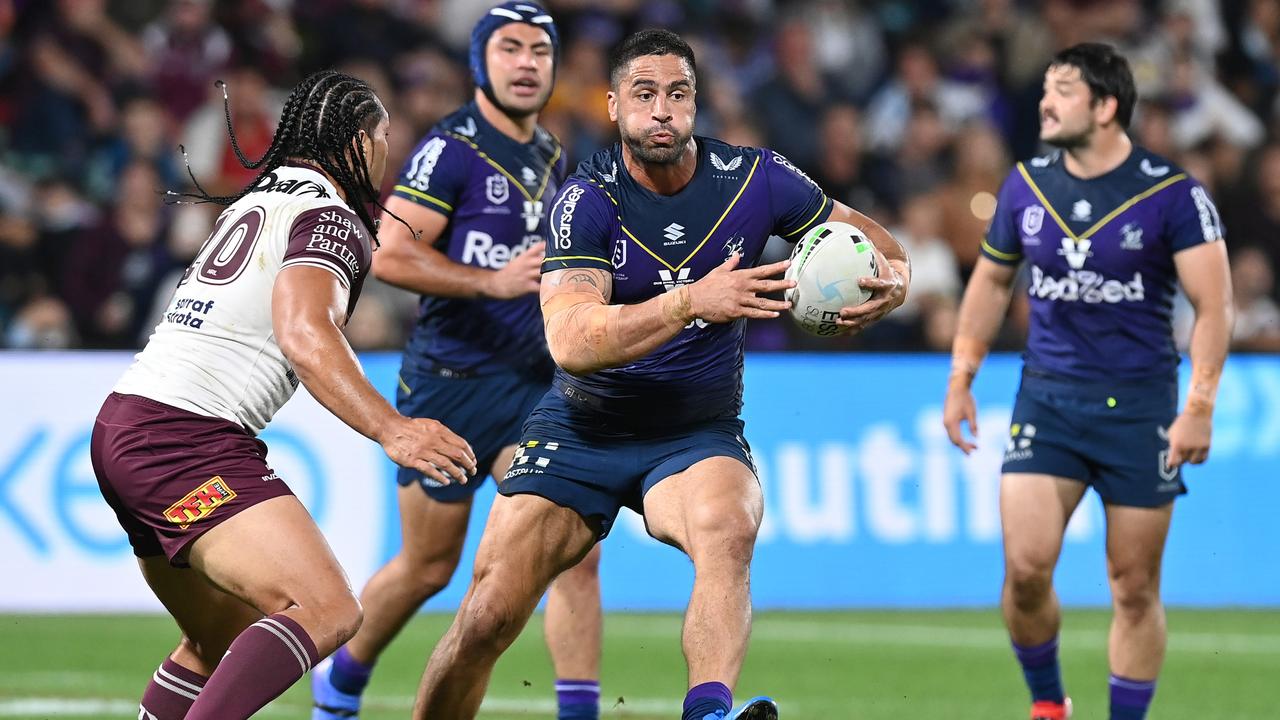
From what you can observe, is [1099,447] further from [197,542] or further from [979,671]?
[197,542]

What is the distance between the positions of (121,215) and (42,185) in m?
1.01

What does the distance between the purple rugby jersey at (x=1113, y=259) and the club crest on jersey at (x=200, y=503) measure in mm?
3841

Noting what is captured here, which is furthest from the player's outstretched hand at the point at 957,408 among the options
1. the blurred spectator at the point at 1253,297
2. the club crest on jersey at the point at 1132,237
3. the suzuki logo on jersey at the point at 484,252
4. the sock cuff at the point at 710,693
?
the blurred spectator at the point at 1253,297

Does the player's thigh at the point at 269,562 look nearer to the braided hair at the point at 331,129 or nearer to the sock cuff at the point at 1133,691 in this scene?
the braided hair at the point at 331,129

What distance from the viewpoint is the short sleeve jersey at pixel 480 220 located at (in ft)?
24.2

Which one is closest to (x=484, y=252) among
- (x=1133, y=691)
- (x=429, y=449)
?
(x=429, y=449)

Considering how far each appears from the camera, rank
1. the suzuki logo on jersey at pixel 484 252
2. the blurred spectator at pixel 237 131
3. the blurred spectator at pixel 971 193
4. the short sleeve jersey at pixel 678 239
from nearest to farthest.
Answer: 1. the short sleeve jersey at pixel 678 239
2. the suzuki logo on jersey at pixel 484 252
3. the blurred spectator at pixel 237 131
4. the blurred spectator at pixel 971 193

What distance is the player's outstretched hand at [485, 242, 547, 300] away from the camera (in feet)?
22.9

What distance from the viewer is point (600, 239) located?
226 inches

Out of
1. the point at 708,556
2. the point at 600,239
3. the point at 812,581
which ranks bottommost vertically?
the point at 812,581

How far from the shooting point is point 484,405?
7441 mm

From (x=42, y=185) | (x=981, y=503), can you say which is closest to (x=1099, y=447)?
(x=981, y=503)

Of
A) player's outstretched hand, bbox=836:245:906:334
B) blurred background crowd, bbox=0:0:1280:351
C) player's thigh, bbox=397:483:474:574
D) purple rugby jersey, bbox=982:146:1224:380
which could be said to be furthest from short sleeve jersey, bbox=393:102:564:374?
blurred background crowd, bbox=0:0:1280:351

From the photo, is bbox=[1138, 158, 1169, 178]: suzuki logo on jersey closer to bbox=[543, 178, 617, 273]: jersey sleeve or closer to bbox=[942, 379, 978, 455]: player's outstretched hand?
bbox=[942, 379, 978, 455]: player's outstretched hand
